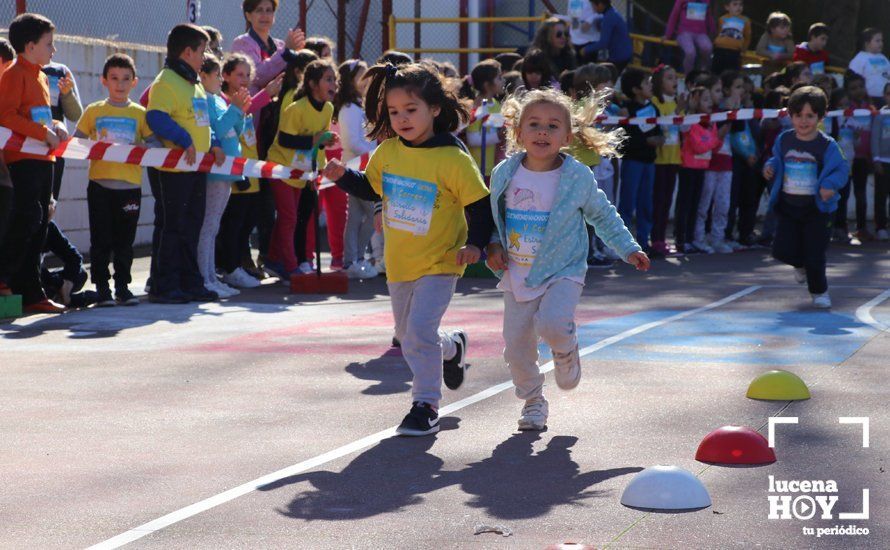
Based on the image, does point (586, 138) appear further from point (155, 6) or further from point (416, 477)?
point (155, 6)

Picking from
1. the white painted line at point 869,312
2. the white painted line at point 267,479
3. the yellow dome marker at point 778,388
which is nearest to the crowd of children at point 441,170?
the white painted line at point 267,479

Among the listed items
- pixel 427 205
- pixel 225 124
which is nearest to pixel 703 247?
pixel 225 124

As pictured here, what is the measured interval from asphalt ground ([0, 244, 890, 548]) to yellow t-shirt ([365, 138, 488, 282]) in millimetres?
774

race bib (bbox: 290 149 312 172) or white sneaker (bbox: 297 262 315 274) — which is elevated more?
race bib (bbox: 290 149 312 172)

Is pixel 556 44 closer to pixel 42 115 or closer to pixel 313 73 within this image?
pixel 313 73

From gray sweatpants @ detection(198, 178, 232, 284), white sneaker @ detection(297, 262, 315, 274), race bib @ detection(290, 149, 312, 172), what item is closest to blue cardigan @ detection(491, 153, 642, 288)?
gray sweatpants @ detection(198, 178, 232, 284)

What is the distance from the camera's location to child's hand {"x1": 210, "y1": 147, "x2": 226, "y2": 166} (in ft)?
40.2

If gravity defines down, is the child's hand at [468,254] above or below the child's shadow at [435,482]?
above

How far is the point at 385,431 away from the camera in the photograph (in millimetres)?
7145

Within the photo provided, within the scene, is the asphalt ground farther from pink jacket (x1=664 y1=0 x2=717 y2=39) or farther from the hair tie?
pink jacket (x1=664 y1=0 x2=717 y2=39)

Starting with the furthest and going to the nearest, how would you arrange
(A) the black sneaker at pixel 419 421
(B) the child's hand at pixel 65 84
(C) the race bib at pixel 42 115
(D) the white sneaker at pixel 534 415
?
(B) the child's hand at pixel 65 84 → (C) the race bib at pixel 42 115 → (D) the white sneaker at pixel 534 415 → (A) the black sneaker at pixel 419 421

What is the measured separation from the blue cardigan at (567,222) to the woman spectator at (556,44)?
996 cm

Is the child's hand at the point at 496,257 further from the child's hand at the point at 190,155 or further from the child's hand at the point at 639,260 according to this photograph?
the child's hand at the point at 190,155

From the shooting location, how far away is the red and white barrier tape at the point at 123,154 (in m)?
11.1
